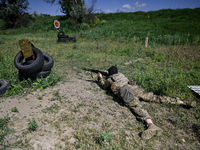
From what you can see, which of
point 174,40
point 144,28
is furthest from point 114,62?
point 144,28

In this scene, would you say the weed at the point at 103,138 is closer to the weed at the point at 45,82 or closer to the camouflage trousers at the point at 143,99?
the camouflage trousers at the point at 143,99

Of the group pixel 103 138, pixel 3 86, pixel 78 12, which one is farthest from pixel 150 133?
pixel 78 12

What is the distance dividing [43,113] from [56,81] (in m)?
1.83

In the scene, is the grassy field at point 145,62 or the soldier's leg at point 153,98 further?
the grassy field at point 145,62

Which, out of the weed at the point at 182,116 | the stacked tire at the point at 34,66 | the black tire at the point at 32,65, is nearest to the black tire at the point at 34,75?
the stacked tire at the point at 34,66

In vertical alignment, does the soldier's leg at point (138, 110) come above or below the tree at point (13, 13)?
below

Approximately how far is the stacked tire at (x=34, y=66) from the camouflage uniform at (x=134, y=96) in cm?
225

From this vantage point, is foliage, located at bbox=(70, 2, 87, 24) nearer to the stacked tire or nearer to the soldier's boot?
the stacked tire

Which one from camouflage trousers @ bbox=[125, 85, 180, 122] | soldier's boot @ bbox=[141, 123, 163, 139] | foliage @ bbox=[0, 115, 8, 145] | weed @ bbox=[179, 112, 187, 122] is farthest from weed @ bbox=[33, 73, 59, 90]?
weed @ bbox=[179, 112, 187, 122]

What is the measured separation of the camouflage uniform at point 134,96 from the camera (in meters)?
3.60

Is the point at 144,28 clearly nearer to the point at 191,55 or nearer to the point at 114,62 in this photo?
the point at 191,55

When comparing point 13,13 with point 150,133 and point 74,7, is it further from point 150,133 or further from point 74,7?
point 150,133

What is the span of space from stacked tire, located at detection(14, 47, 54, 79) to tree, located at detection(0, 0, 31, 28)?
21.1m

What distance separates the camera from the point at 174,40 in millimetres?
11430
